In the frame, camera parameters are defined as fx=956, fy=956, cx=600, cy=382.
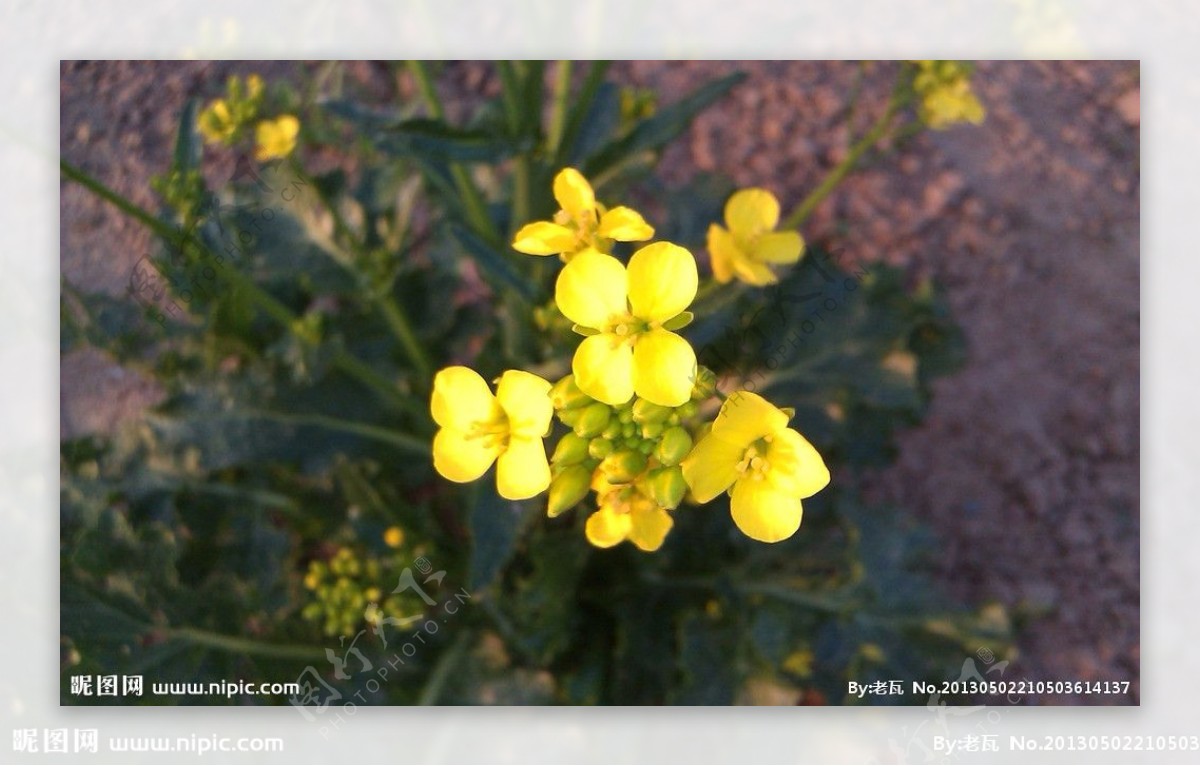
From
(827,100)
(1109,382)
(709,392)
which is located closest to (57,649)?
(709,392)

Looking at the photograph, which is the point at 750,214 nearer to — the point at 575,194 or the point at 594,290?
the point at 575,194

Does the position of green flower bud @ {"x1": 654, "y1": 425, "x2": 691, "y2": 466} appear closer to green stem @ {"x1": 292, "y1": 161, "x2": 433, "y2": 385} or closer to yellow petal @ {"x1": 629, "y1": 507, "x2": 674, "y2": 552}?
yellow petal @ {"x1": 629, "y1": 507, "x2": 674, "y2": 552}

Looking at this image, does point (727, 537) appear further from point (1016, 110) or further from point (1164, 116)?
point (1016, 110)

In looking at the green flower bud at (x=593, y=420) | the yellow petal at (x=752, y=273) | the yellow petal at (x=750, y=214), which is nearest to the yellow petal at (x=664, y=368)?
the green flower bud at (x=593, y=420)

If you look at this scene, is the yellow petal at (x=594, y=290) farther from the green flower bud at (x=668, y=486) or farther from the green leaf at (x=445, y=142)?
the green leaf at (x=445, y=142)

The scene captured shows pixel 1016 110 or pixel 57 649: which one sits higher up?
pixel 1016 110

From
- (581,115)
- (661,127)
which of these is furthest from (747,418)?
(581,115)
